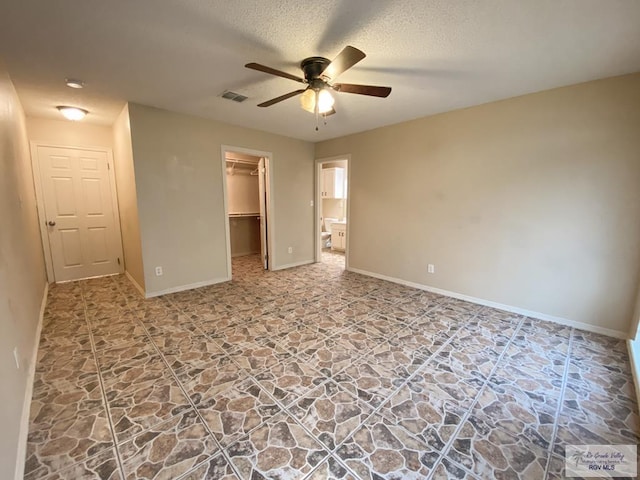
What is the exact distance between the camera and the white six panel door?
4078mm

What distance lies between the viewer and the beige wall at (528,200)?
254 cm

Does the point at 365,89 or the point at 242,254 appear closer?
the point at 365,89

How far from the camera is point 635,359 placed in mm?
2168

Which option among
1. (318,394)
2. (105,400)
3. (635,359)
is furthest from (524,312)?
(105,400)

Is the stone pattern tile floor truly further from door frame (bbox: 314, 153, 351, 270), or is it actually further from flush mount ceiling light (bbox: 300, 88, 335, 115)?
flush mount ceiling light (bbox: 300, 88, 335, 115)

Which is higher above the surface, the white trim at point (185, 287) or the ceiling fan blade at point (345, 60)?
the ceiling fan blade at point (345, 60)

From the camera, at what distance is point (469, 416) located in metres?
1.69

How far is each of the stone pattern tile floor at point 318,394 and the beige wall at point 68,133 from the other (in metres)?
2.63

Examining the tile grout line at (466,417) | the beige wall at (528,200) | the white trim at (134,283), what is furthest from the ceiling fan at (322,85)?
the white trim at (134,283)

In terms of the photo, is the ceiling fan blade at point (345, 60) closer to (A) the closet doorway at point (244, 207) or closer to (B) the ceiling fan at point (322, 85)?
(B) the ceiling fan at point (322, 85)

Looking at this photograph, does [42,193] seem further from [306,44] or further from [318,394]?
[318,394]

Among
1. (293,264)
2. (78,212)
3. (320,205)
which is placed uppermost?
(320,205)

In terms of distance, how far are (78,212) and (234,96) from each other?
3.45m

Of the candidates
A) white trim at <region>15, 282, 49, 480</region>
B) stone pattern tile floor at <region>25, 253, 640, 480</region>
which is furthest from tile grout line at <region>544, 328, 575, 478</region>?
white trim at <region>15, 282, 49, 480</region>
